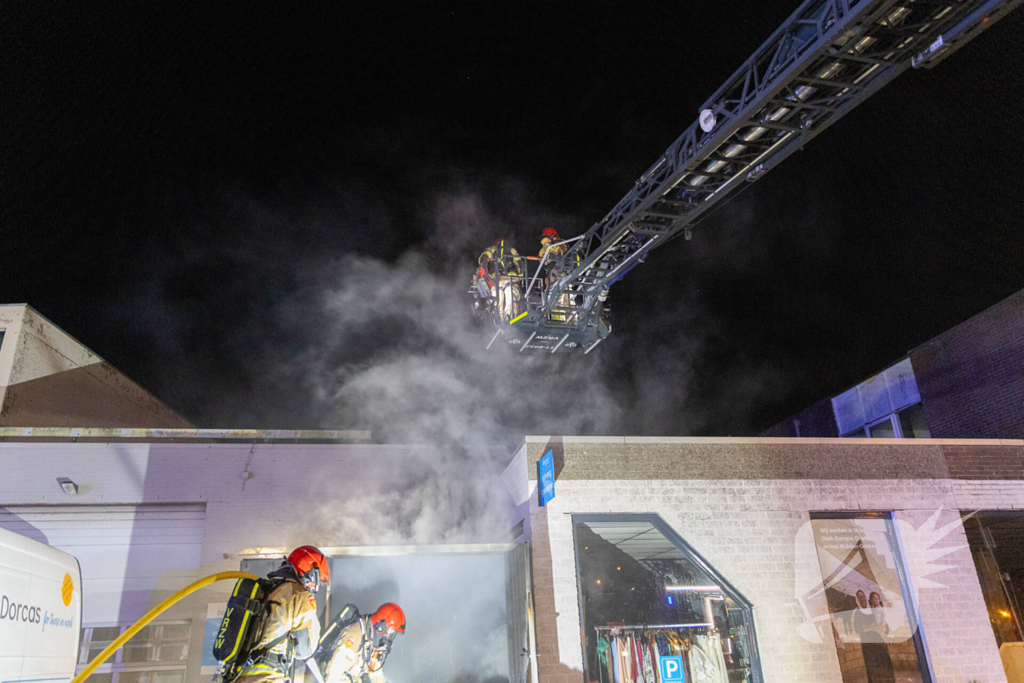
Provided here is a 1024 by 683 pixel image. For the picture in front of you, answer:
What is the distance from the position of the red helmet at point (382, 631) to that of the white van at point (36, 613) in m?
2.47

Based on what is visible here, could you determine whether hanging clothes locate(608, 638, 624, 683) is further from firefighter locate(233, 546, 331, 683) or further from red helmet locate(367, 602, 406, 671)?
firefighter locate(233, 546, 331, 683)

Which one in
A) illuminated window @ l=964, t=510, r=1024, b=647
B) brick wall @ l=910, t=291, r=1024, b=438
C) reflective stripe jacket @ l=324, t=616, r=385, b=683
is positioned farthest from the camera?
brick wall @ l=910, t=291, r=1024, b=438

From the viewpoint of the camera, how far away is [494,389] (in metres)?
15.0

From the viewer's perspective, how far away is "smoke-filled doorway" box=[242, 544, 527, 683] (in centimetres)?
1091

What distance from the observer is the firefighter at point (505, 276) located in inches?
471

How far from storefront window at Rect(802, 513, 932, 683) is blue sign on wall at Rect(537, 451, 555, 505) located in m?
4.27

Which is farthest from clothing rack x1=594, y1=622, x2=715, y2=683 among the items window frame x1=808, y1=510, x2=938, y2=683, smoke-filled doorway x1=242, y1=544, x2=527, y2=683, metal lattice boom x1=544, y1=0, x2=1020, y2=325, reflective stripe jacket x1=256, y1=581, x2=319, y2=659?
reflective stripe jacket x1=256, y1=581, x2=319, y2=659

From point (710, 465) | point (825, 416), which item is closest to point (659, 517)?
point (710, 465)

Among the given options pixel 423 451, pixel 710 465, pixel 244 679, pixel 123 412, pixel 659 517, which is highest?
pixel 123 412

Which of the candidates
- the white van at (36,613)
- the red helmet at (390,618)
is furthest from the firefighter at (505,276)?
the white van at (36,613)

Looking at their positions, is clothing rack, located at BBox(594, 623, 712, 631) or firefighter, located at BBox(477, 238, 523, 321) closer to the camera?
clothing rack, located at BBox(594, 623, 712, 631)

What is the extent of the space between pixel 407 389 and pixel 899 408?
43.4 feet

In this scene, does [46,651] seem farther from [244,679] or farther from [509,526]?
[509,526]

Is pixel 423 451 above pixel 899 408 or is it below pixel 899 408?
below
